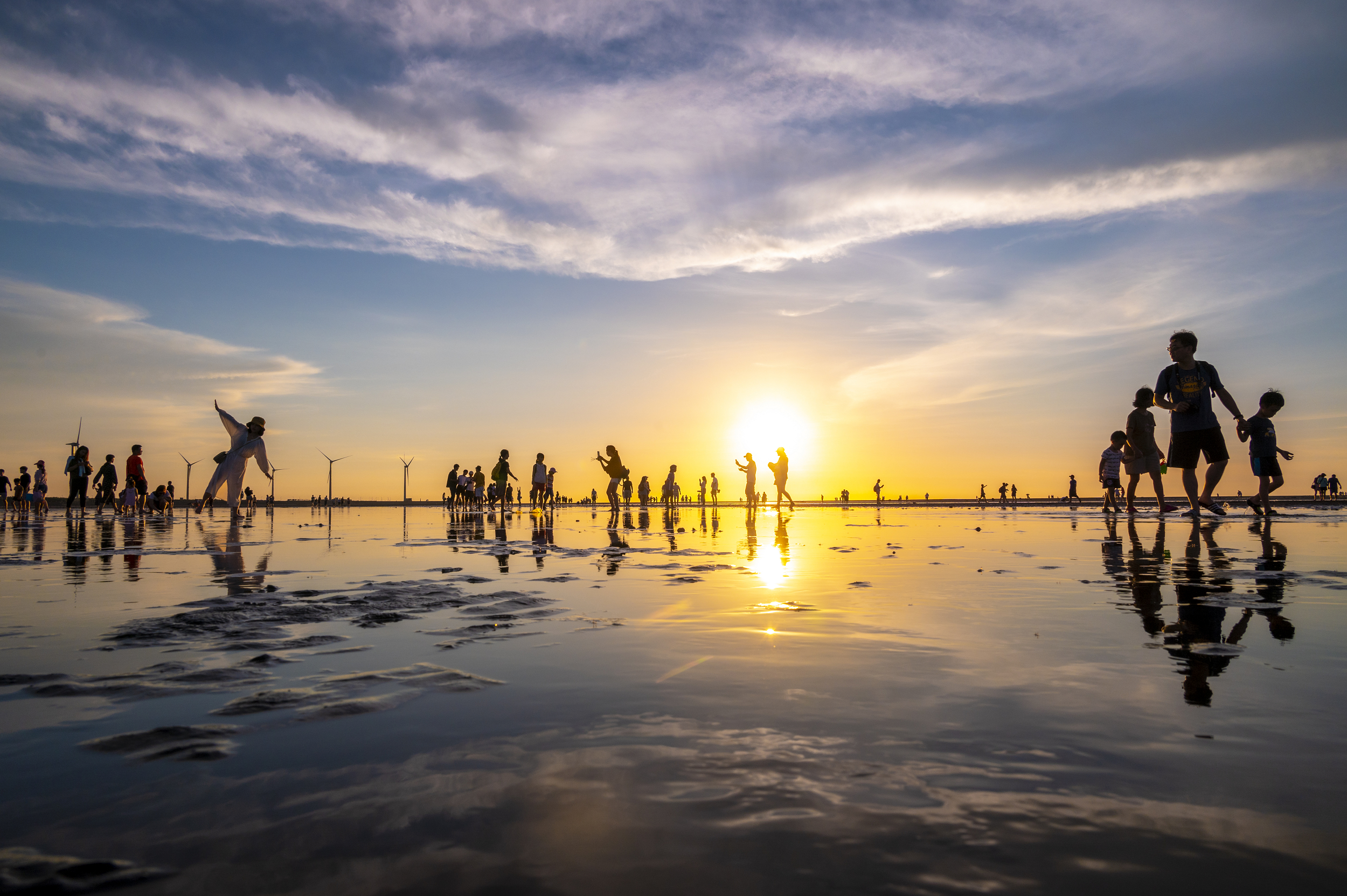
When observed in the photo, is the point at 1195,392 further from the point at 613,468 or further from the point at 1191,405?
the point at 613,468

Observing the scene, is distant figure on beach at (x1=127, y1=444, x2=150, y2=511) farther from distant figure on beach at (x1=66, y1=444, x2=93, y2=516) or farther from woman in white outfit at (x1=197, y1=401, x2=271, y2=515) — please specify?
woman in white outfit at (x1=197, y1=401, x2=271, y2=515)

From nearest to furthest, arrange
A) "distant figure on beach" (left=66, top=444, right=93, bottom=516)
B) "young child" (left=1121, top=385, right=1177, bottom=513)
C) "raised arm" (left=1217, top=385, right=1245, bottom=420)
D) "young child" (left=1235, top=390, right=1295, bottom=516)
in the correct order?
"raised arm" (left=1217, top=385, right=1245, bottom=420) < "young child" (left=1235, top=390, right=1295, bottom=516) < "young child" (left=1121, top=385, right=1177, bottom=513) < "distant figure on beach" (left=66, top=444, right=93, bottom=516)

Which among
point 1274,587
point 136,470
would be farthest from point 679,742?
point 136,470

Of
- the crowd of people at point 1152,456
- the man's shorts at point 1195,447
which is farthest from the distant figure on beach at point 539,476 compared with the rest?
the man's shorts at point 1195,447

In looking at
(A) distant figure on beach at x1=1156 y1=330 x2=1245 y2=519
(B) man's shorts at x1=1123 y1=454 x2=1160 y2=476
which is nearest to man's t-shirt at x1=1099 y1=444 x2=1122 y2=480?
(B) man's shorts at x1=1123 y1=454 x2=1160 y2=476

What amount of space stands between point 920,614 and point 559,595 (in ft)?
9.30

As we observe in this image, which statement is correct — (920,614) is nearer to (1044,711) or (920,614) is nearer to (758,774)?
(1044,711)

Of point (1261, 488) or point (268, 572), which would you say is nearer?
point (268, 572)

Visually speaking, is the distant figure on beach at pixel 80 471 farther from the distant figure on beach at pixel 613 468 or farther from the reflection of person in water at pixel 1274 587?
the reflection of person in water at pixel 1274 587

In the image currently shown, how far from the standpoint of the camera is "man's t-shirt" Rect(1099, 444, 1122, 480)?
969 inches

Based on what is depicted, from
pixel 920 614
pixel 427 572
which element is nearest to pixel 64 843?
pixel 920 614

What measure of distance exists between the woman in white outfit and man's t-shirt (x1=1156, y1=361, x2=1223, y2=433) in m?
19.4

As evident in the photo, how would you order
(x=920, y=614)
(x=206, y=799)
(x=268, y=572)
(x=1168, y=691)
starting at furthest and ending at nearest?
(x=268, y=572) < (x=920, y=614) < (x=1168, y=691) < (x=206, y=799)

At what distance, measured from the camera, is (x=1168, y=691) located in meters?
2.91
